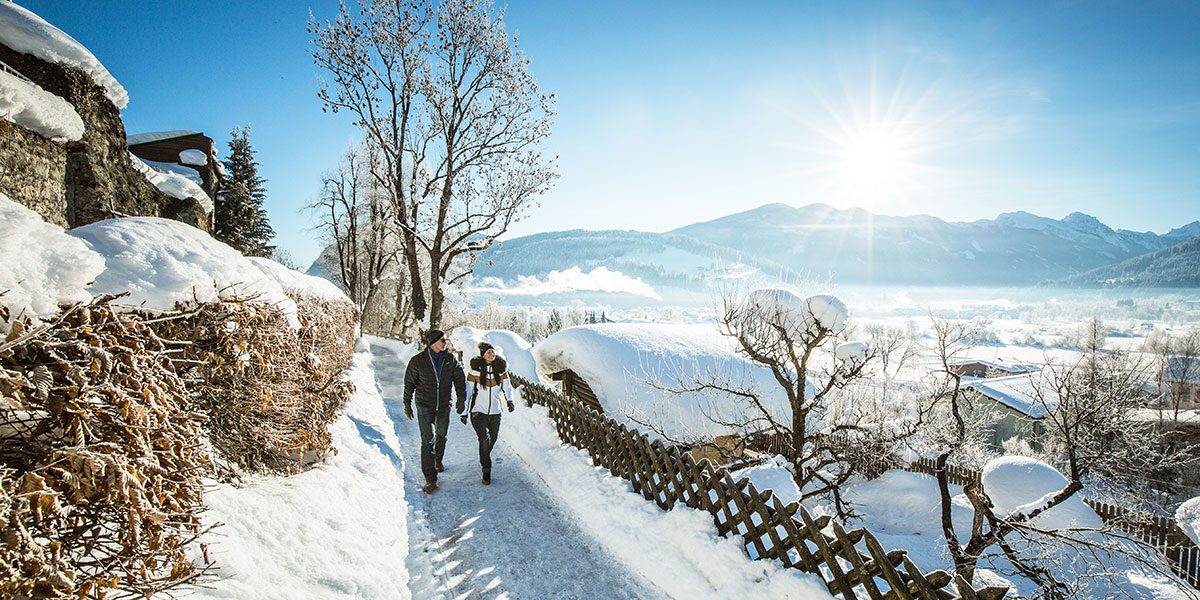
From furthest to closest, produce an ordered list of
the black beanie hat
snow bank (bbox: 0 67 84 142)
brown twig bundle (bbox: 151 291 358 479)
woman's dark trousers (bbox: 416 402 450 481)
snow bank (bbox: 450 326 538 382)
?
snow bank (bbox: 450 326 538 382), the black beanie hat, woman's dark trousers (bbox: 416 402 450 481), snow bank (bbox: 0 67 84 142), brown twig bundle (bbox: 151 291 358 479)

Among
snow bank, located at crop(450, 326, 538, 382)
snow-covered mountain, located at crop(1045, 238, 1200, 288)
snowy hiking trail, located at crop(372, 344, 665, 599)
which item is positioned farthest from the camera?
snow-covered mountain, located at crop(1045, 238, 1200, 288)

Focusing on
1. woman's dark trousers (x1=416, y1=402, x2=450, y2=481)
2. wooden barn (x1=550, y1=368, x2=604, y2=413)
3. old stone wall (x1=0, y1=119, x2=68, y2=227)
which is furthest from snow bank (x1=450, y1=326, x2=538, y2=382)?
old stone wall (x1=0, y1=119, x2=68, y2=227)

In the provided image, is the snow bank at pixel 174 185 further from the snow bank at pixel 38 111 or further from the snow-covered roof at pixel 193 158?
the snow-covered roof at pixel 193 158

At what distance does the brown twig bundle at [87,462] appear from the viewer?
1.64 meters

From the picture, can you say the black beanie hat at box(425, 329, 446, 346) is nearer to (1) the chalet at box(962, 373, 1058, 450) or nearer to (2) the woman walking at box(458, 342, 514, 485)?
(2) the woman walking at box(458, 342, 514, 485)

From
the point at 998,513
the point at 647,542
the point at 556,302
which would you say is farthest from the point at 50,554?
the point at 556,302

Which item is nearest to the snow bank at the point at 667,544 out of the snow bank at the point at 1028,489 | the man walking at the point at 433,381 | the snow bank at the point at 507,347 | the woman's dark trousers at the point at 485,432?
the woman's dark trousers at the point at 485,432

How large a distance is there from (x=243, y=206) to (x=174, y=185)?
1367cm

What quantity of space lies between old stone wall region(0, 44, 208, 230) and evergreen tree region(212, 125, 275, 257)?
609 inches

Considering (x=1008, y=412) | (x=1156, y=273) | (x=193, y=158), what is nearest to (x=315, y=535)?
(x=193, y=158)

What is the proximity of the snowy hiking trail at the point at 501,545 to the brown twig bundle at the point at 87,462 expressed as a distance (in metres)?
2.38

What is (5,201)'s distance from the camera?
245 centimetres

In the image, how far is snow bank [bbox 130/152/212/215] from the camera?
11.1m

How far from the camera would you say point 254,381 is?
377cm
